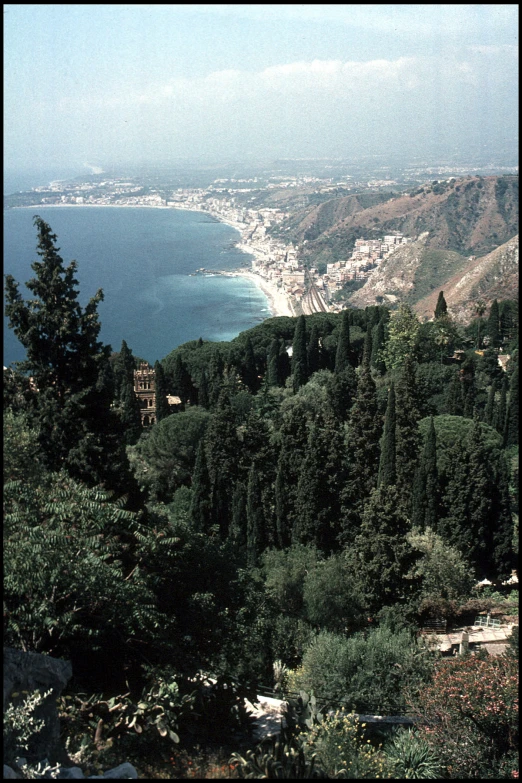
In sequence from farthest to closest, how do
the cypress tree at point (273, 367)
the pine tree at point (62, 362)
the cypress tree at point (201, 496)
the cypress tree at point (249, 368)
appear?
the cypress tree at point (249, 368) → the cypress tree at point (273, 367) → the cypress tree at point (201, 496) → the pine tree at point (62, 362)

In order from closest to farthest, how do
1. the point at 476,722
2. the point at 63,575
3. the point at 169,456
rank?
the point at 63,575, the point at 476,722, the point at 169,456

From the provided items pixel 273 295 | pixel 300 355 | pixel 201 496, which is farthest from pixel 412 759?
pixel 273 295

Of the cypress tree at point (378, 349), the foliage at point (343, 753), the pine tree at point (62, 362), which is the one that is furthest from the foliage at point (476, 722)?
the cypress tree at point (378, 349)

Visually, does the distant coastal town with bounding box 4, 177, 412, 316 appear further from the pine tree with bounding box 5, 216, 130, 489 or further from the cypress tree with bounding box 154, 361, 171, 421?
the pine tree with bounding box 5, 216, 130, 489

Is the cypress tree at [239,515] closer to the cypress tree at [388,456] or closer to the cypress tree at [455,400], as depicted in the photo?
the cypress tree at [388,456]

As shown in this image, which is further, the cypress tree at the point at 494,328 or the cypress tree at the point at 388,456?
the cypress tree at the point at 494,328

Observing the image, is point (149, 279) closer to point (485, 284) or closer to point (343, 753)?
point (485, 284)

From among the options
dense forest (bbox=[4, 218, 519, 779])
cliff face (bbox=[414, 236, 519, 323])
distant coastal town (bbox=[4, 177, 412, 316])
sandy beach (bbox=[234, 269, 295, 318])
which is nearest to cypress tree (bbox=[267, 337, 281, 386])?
dense forest (bbox=[4, 218, 519, 779])
